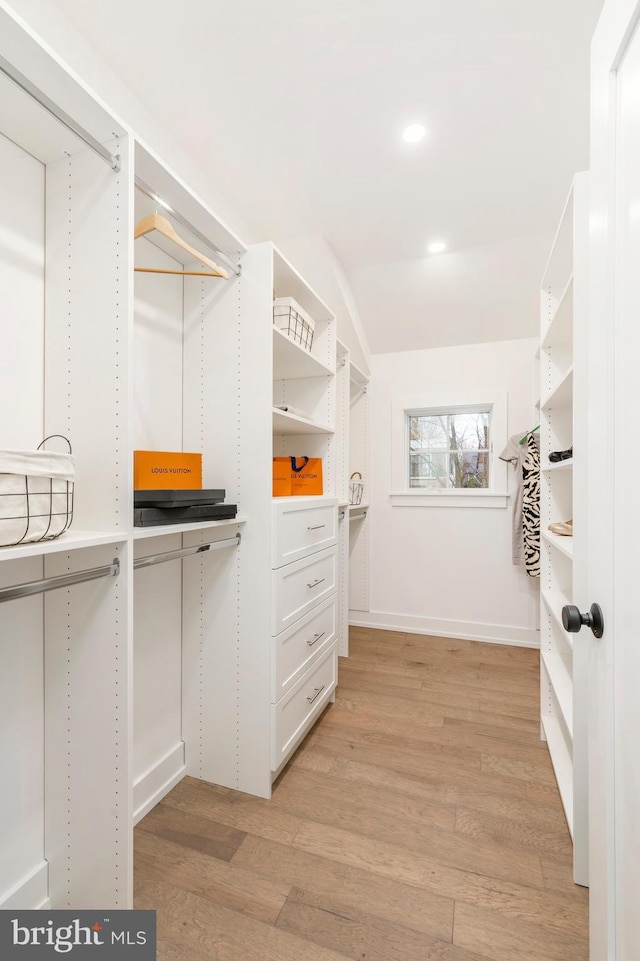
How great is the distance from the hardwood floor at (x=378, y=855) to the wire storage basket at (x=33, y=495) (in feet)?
3.69

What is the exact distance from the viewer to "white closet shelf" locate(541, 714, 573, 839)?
1.61 m

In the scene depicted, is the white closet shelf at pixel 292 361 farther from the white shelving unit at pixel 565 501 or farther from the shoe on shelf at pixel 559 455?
the shoe on shelf at pixel 559 455

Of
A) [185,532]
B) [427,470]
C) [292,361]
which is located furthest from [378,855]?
[427,470]

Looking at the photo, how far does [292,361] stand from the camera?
2.24 meters

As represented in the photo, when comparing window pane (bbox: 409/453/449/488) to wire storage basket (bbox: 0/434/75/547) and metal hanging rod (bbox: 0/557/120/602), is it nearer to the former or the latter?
metal hanging rod (bbox: 0/557/120/602)

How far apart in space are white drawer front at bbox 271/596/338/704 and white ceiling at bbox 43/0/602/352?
1999mm

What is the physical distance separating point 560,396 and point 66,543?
1.85m

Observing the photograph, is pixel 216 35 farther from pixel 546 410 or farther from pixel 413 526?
pixel 413 526

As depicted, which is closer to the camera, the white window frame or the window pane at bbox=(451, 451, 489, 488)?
the white window frame

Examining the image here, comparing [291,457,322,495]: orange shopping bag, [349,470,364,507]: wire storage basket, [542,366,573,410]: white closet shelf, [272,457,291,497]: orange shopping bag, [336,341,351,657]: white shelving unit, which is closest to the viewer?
[542,366,573,410]: white closet shelf

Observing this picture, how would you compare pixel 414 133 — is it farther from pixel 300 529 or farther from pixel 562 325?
pixel 300 529

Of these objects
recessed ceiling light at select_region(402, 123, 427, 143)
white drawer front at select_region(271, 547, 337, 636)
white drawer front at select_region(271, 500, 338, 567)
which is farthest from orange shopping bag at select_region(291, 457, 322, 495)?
recessed ceiling light at select_region(402, 123, 427, 143)

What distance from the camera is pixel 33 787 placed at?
47.4 inches

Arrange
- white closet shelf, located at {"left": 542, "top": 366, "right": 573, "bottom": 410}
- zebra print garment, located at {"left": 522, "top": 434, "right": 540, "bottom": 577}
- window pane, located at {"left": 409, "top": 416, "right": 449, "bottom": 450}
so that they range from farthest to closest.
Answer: window pane, located at {"left": 409, "top": 416, "right": 449, "bottom": 450}, zebra print garment, located at {"left": 522, "top": 434, "right": 540, "bottom": 577}, white closet shelf, located at {"left": 542, "top": 366, "right": 573, "bottom": 410}
